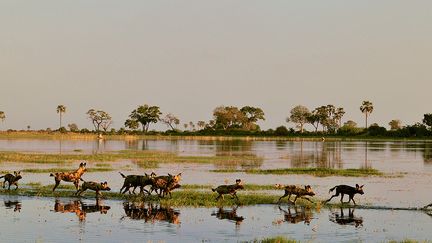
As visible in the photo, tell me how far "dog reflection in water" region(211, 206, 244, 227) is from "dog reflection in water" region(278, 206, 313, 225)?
77.2 inches

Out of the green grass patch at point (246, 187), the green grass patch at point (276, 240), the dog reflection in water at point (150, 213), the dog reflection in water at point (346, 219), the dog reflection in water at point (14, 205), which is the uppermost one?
the green grass patch at point (246, 187)

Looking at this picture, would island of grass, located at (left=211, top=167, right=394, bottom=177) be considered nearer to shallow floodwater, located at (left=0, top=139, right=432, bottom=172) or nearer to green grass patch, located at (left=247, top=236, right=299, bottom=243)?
shallow floodwater, located at (left=0, top=139, right=432, bottom=172)

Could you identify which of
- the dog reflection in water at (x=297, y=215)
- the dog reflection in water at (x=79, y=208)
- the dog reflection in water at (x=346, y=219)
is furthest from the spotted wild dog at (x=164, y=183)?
the dog reflection in water at (x=346, y=219)

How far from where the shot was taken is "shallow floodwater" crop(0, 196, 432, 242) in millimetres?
21469

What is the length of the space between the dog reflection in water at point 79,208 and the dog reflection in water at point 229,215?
194 inches

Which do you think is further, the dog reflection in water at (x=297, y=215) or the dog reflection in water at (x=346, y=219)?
the dog reflection in water at (x=297, y=215)

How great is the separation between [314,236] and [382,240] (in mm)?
2342

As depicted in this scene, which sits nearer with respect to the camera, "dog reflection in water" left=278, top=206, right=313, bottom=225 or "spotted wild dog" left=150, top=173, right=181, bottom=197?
"dog reflection in water" left=278, top=206, right=313, bottom=225

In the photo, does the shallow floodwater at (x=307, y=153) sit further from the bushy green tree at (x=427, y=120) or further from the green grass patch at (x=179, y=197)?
the bushy green tree at (x=427, y=120)

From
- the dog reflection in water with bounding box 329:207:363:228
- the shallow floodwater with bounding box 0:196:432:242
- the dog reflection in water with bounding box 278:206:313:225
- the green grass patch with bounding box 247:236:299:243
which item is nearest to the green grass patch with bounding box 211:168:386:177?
the dog reflection in water with bounding box 278:206:313:225

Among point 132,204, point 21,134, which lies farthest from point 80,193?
point 21,134

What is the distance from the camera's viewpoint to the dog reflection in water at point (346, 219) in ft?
81.8

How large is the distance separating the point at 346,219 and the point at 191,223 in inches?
264

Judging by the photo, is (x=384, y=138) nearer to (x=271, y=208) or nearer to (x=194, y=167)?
(x=194, y=167)
